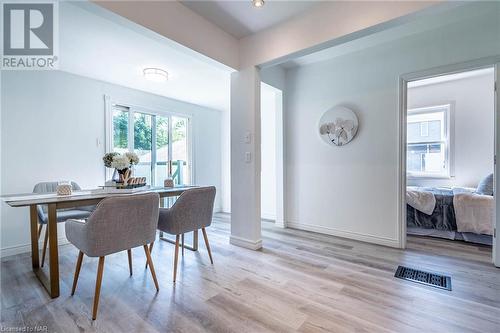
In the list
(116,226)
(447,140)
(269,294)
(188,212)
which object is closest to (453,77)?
(447,140)

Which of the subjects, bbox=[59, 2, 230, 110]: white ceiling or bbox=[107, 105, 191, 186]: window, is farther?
bbox=[107, 105, 191, 186]: window

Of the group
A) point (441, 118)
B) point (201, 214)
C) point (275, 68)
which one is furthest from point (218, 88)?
point (441, 118)

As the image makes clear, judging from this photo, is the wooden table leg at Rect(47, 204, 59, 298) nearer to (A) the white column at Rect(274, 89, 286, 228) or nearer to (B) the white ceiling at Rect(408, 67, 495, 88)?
(A) the white column at Rect(274, 89, 286, 228)

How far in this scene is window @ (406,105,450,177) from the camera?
183 inches

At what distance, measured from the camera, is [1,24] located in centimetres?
211

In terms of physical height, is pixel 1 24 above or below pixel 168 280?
above

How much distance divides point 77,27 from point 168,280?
2528 mm

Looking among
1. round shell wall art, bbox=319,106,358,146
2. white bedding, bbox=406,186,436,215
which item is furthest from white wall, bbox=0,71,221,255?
white bedding, bbox=406,186,436,215

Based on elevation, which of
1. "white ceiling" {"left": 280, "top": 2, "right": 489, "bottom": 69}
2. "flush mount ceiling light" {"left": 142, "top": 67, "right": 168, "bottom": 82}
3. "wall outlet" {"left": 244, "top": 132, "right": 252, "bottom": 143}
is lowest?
"wall outlet" {"left": 244, "top": 132, "right": 252, "bottom": 143}

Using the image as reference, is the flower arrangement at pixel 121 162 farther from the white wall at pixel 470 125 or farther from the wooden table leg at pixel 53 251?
the white wall at pixel 470 125

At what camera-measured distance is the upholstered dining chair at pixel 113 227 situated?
1575 mm

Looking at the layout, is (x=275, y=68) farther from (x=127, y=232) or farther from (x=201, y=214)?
(x=127, y=232)

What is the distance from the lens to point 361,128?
312cm

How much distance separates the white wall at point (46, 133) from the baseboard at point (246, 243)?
2.34 metres
